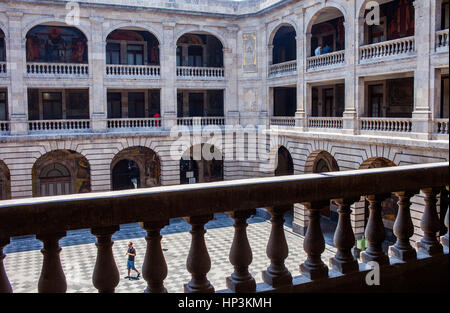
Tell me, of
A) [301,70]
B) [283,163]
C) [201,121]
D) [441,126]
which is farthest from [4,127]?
[441,126]

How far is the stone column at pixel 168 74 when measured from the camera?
23.5 meters

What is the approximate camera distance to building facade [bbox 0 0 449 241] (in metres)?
18.5

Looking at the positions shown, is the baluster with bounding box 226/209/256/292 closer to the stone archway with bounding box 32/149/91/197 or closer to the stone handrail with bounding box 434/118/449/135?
the stone handrail with bounding box 434/118/449/135

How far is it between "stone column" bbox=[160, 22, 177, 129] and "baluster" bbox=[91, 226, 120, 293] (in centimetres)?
2203

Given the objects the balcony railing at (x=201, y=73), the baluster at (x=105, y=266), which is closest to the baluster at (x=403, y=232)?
the baluster at (x=105, y=266)

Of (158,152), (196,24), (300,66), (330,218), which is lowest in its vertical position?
(330,218)

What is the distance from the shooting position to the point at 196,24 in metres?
24.1

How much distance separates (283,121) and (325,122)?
346cm

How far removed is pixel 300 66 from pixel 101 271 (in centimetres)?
2039

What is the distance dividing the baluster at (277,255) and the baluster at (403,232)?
0.91 m

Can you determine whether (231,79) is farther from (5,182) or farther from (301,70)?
(5,182)
